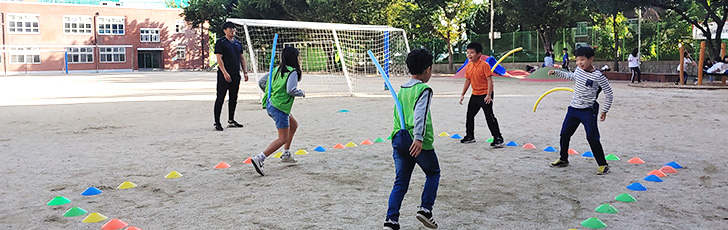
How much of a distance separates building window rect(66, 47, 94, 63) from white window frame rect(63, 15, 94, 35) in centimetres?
136

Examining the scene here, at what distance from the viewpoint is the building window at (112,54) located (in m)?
54.3

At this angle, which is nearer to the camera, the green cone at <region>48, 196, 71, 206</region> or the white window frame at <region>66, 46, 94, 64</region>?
the green cone at <region>48, 196, 71, 206</region>

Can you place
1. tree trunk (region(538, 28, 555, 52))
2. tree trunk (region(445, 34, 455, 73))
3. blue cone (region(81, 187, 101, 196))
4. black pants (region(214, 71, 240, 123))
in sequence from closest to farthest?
1. blue cone (region(81, 187, 101, 196))
2. black pants (region(214, 71, 240, 123))
3. tree trunk (region(538, 28, 555, 52))
4. tree trunk (region(445, 34, 455, 73))

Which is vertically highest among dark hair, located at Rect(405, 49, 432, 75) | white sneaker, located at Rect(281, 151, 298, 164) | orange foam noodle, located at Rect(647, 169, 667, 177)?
dark hair, located at Rect(405, 49, 432, 75)

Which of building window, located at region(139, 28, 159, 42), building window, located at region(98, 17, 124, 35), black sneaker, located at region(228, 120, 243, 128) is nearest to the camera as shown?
black sneaker, located at region(228, 120, 243, 128)

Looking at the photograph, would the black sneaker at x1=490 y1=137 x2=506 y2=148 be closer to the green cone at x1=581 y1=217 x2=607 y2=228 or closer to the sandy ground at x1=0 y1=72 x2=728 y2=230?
the sandy ground at x1=0 y1=72 x2=728 y2=230

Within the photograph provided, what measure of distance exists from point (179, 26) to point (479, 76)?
184 feet

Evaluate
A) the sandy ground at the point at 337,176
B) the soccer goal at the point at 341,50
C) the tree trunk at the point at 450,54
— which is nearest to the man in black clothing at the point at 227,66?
the sandy ground at the point at 337,176

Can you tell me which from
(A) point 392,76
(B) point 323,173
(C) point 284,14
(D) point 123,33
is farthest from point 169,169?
(D) point 123,33

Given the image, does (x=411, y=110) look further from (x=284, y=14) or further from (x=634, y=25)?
(x=284, y=14)

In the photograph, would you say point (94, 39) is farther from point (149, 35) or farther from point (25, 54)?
point (25, 54)

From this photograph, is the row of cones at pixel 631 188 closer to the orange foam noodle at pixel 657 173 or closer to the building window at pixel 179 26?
the orange foam noodle at pixel 657 173

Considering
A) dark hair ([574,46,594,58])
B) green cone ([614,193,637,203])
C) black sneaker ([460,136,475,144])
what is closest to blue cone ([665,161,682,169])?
dark hair ([574,46,594,58])

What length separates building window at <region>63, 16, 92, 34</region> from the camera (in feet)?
173
